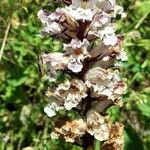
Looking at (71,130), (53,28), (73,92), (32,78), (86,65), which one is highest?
(32,78)

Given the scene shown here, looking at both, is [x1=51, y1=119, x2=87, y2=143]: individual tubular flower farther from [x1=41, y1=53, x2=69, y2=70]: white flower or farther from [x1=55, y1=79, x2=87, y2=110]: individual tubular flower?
[x1=41, y1=53, x2=69, y2=70]: white flower

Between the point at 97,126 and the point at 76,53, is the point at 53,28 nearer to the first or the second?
the point at 76,53

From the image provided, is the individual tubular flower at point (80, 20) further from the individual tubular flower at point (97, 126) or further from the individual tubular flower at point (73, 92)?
the individual tubular flower at point (97, 126)

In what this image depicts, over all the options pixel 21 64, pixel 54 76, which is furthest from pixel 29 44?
pixel 54 76

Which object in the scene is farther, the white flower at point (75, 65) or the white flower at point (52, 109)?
the white flower at point (52, 109)

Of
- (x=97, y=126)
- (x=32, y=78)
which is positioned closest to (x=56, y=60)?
(x=97, y=126)

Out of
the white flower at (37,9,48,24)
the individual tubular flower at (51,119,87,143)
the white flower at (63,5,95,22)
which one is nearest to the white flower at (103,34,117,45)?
the white flower at (63,5,95,22)

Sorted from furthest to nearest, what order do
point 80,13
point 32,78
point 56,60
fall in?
point 32,78 < point 56,60 < point 80,13

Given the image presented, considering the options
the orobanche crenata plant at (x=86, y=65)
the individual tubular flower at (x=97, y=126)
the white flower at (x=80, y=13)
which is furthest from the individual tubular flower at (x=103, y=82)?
the white flower at (x=80, y=13)
